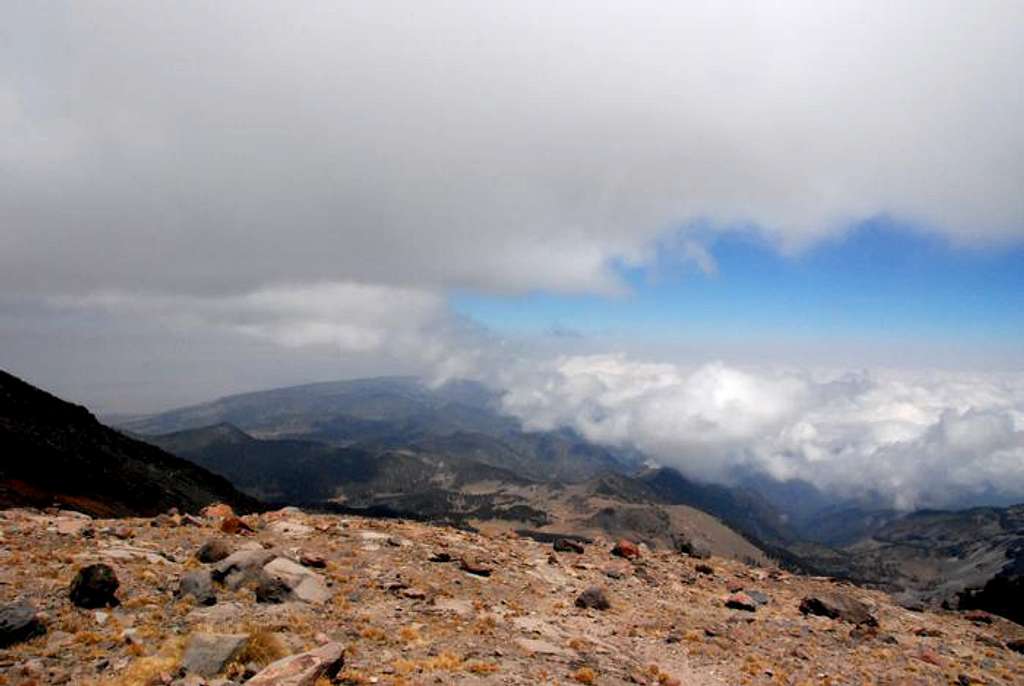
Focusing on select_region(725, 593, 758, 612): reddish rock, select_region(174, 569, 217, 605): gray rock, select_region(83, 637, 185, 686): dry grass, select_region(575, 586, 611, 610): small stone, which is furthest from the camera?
select_region(725, 593, 758, 612): reddish rock

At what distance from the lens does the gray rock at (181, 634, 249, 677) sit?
47.6 ft

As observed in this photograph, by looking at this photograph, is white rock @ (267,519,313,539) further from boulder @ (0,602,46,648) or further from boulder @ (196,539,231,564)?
boulder @ (0,602,46,648)

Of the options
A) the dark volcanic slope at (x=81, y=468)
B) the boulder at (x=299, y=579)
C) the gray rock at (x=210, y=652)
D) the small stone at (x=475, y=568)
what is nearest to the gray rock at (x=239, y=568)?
the boulder at (x=299, y=579)

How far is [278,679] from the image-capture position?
13781 millimetres

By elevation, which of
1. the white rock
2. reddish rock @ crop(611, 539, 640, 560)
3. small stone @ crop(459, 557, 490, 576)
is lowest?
reddish rock @ crop(611, 539, 640, 560)

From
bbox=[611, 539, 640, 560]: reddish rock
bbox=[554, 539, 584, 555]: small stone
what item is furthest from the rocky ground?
bbox=[554, 539, 584, 555]: small stone

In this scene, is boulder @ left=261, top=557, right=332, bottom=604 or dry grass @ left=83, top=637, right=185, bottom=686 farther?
boulder @ left=261, top=557, right=332, bottom=604

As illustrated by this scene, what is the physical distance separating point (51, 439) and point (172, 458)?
98.2 ft

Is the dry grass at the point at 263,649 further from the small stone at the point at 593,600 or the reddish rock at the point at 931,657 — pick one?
the reddish rock at the point at 931,657

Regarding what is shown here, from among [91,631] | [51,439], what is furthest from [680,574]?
[51,439]

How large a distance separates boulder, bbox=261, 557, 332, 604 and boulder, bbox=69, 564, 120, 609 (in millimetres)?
4812

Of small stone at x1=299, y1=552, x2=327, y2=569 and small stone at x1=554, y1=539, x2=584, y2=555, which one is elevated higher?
small stone at x1=299, y1=552, x2=327, y2=569

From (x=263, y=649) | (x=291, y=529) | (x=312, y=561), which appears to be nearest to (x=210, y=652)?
(x=263, y=649)

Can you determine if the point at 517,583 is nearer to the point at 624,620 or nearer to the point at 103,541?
the point at 624,620
